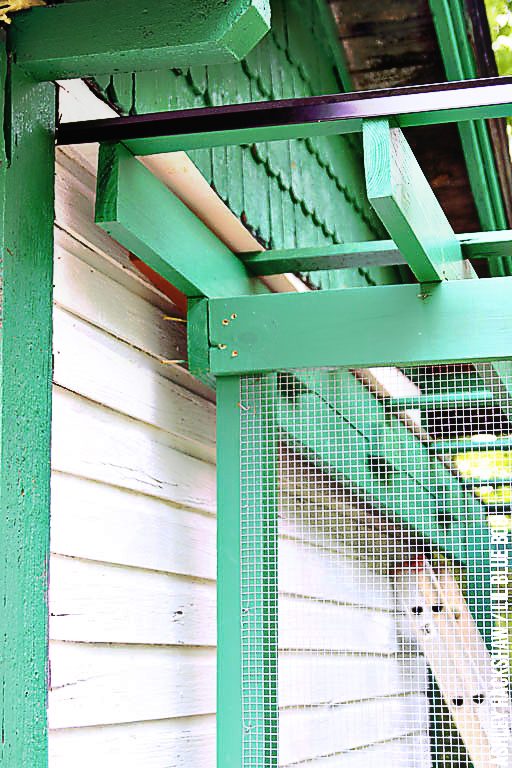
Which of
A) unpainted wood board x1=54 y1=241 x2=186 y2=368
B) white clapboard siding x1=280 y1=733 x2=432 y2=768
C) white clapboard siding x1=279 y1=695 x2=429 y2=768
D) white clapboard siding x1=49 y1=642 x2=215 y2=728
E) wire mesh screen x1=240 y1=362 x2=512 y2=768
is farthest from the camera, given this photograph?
white clapboard siding x1=280 y1=733 x2=432 y2=768

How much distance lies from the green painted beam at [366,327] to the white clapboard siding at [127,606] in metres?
0.46

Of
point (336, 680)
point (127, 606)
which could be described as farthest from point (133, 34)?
point (336, 680)

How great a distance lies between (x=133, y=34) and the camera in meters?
1.51

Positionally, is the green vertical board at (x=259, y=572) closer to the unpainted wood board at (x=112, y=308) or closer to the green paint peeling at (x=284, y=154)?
the unpainted wood board at (x=112, y=308)

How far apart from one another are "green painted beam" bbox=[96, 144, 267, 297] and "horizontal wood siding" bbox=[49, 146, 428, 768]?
4.1 inches

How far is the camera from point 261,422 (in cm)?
220

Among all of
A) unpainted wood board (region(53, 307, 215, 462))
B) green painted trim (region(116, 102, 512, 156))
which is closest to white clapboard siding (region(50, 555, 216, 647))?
unpainted wood board (region(53, 307, 215, 462))

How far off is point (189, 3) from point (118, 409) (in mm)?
835

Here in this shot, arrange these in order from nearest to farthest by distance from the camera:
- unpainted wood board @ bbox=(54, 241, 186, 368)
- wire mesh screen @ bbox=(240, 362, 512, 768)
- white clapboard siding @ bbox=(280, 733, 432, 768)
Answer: unpainted wood board @ bbox=(54, 241, 186, 368) → wire mesh screen @ bbox=(240, 362, 512, 768) → white clapboard siding @ bbox=(280, 733, 432, 768)

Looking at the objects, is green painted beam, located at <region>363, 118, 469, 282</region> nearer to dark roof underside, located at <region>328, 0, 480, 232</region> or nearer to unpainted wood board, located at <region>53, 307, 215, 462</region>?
unpainted wood board, located at <region>53, 307, 215, 462</region>

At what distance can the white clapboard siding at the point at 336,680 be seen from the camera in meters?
2.85

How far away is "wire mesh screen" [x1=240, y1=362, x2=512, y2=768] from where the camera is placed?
217cm

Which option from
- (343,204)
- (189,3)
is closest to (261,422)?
(189,3)

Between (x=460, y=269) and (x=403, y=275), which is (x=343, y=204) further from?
(x=460, y=269)
